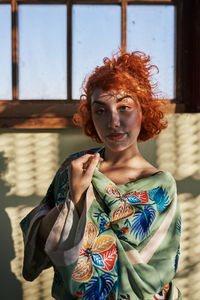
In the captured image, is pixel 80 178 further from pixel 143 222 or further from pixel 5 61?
pixel 5 61

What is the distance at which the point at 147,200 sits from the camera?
0.96 metres

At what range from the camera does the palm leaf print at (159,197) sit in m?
0.96

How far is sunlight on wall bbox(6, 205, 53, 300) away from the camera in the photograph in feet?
4.52

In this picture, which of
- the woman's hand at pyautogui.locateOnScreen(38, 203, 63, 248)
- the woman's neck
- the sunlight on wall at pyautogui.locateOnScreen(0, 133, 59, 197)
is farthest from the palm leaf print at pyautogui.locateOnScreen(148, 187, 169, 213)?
the sunlight on wall at pyautogui.locateOnScreen(0, 133, 59, 197)

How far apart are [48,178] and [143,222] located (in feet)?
1.83

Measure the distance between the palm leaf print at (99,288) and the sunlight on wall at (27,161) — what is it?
58 cm

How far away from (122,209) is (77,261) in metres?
0.17

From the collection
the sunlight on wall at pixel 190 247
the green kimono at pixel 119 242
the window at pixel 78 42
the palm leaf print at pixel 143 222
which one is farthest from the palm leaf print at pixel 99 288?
the window at pixel 78 42

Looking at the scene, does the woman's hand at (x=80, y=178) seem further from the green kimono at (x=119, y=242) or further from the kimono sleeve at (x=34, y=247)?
the kimono sleeve at (x=34, y=247)

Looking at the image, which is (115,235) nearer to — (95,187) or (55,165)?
(95,187)

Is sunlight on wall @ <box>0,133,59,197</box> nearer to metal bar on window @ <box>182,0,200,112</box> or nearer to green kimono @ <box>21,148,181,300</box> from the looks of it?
green kimono @ <box>21,148,181,300</box>

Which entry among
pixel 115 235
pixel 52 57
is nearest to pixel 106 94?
pixel 115 235

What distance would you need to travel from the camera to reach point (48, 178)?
139 centimetres

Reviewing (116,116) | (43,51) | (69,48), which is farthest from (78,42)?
(116,116)
